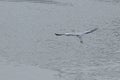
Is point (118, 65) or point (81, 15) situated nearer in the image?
point (118, 65)

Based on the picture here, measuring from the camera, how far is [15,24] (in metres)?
11.2

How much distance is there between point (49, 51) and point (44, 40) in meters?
1.06

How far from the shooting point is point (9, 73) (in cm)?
686

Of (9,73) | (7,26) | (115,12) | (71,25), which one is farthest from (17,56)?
(115,12)

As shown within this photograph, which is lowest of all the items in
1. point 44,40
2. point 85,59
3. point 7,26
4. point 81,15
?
point 85,59

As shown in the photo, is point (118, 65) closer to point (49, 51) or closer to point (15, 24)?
point (49, 51)

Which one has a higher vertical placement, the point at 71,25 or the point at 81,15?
the point at 81,15

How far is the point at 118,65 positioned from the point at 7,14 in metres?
6.57

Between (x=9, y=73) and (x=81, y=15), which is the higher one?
(x=81, y=15)

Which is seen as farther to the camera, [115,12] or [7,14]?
[115,12]

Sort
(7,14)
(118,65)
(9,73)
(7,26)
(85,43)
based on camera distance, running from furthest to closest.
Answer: (7,14) < (7,26) < (85,43) < (118,65) < (9,73)

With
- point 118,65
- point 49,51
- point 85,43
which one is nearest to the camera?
point 118,65

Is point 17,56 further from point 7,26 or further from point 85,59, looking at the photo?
point 7,26

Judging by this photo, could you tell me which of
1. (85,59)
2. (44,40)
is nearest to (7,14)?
(44,40)
